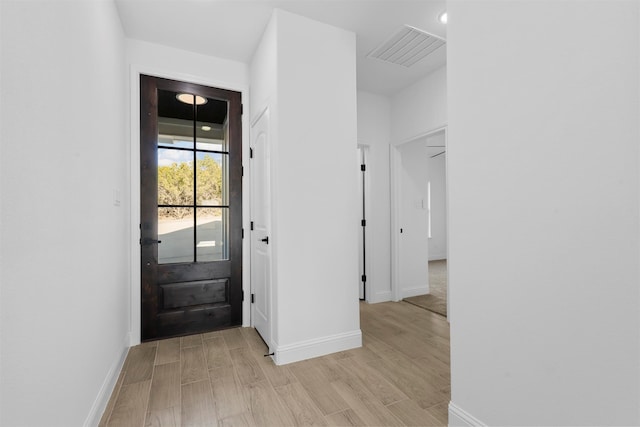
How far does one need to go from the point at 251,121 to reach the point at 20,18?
2.14 m

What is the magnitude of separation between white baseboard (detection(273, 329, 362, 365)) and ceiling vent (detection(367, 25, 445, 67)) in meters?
2.65

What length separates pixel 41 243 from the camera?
3.43ft

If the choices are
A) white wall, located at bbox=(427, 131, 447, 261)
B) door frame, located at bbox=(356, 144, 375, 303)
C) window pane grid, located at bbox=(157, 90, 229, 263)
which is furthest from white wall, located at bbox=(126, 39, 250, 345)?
white wall, located at bbox=(427, 131, 447, 261)

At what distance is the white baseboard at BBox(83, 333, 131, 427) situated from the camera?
154 centimetres

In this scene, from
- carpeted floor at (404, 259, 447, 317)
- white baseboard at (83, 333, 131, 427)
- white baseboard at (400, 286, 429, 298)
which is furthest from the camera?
white baseboard at (400, 286, 429, 298)

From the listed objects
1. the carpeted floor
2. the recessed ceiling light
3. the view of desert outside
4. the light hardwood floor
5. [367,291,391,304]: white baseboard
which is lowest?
the carpeted floor

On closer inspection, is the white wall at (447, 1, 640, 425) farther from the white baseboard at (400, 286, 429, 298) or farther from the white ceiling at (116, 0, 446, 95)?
the white baseboard at (400, 286, 429, 298)

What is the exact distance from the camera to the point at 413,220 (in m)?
4.20

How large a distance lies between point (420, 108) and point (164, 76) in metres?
2.79

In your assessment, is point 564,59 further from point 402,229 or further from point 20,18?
point 402,229

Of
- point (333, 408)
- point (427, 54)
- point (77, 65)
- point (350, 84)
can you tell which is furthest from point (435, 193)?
point (77, 65)

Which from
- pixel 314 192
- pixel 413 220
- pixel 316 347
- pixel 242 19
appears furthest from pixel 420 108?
pixel 316 347

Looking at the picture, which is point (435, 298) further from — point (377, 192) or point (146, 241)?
point (146, 241)

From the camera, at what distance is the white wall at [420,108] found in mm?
3385
